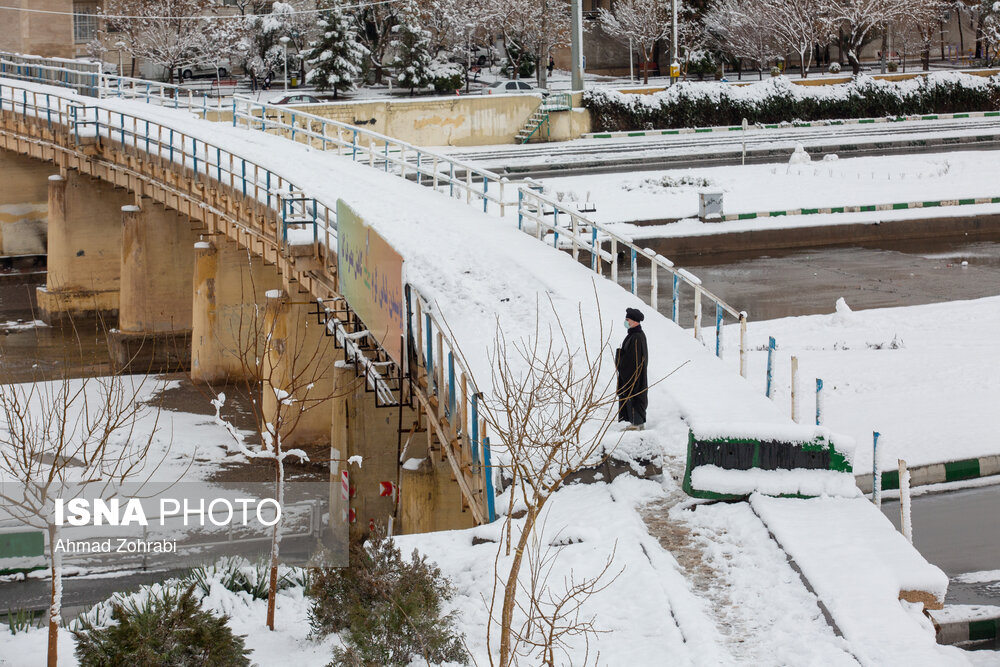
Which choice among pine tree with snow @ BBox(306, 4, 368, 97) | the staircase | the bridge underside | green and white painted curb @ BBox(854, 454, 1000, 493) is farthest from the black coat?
pine tree with snow @ BBox(306, 4, 368, 97)

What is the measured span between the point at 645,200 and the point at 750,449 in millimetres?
24854

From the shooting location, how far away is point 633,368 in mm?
11430

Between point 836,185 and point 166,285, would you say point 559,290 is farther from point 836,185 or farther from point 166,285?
point 836,185

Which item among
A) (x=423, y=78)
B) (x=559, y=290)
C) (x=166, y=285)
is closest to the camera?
(x=559, y=290)

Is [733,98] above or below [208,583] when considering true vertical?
above

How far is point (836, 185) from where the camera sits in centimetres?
3662

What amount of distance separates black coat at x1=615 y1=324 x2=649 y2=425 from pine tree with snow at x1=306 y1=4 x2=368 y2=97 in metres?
43.5

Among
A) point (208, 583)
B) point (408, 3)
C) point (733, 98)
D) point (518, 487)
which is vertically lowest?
point (208, 583)

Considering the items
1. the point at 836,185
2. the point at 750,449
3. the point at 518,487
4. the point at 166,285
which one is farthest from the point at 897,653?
the point at 836,185

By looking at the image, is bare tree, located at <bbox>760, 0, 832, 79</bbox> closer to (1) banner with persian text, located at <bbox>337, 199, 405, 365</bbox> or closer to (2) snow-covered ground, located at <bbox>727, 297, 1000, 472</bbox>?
(2) snow-covered ground, located at <bbox>727, 297, 1000, 472</bbox>

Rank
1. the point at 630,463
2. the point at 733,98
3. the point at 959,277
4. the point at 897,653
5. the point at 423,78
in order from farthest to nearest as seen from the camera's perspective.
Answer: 1. the point at 423,78
2. the point at 733,98
3. the point at 959,277
4. the point at 630,463
5. the point at 897,653

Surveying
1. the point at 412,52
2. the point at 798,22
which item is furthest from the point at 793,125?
the point at 412,52

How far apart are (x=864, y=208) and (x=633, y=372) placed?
23840mm

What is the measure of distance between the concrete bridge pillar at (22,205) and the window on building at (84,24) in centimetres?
2578
